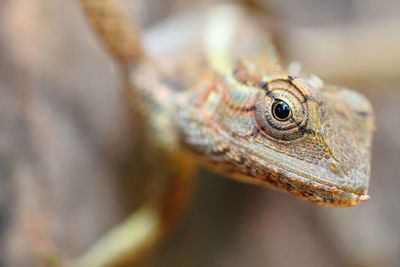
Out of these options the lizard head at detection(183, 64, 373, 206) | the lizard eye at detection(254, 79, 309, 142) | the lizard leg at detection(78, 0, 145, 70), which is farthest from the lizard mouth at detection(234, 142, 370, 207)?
the lizard leg at detection(78, 0, 145, 70)

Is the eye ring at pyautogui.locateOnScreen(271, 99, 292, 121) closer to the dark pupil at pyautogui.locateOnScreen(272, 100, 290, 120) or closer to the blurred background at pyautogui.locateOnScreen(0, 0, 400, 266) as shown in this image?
the dark pupil at pyautogui.locateOnScreen(272, 100, 290, 120)

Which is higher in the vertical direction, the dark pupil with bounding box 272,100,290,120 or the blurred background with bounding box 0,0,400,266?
the blurred background with bounding box 0,0,400,266

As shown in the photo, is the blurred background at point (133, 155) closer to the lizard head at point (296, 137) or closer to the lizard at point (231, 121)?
the lizard at point (231, 121)

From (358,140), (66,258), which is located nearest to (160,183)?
(66,258)

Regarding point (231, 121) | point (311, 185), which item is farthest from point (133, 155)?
point (311, 185)

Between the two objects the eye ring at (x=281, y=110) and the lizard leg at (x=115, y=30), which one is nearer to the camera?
the eye ring at (x=281, y=110)

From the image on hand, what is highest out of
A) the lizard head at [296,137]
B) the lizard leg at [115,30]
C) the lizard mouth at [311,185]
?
the lizard leg at [115,30]

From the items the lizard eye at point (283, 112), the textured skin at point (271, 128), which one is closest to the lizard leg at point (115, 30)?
the textured skin at point (271, 128)
